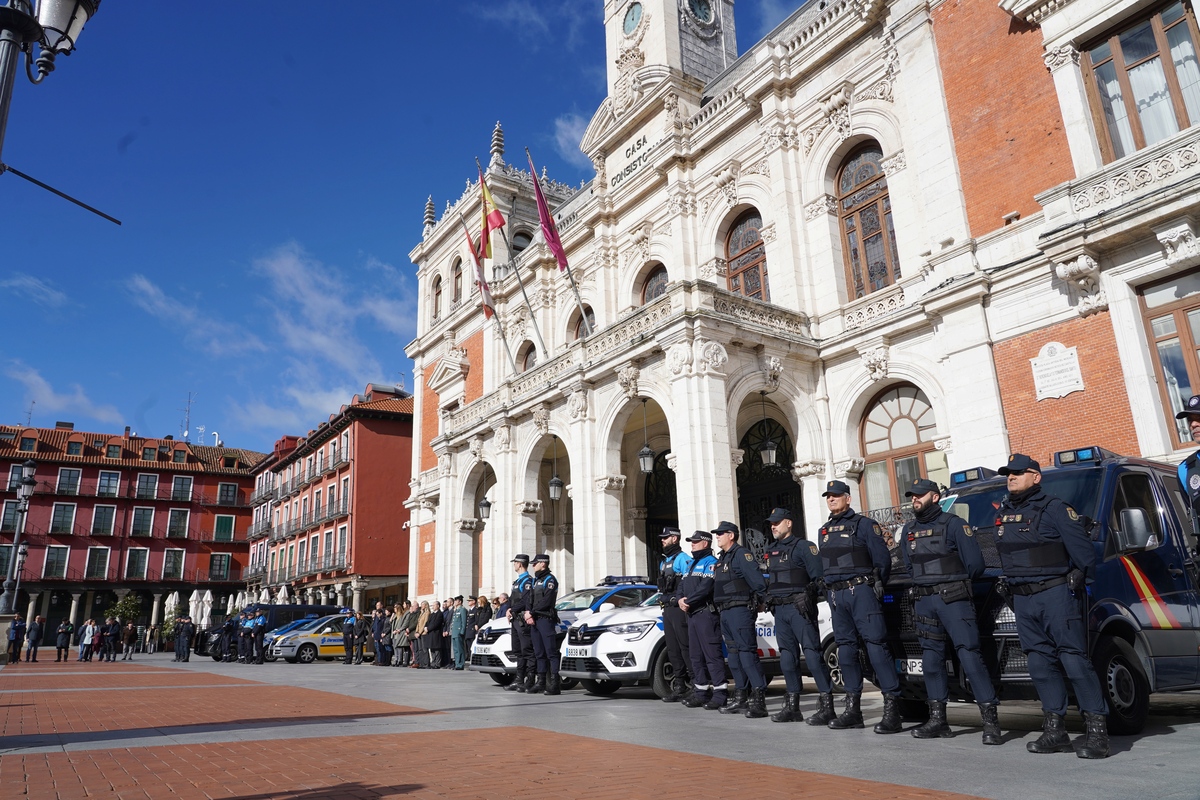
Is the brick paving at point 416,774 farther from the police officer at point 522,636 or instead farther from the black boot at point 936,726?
the police officer at point 522,636

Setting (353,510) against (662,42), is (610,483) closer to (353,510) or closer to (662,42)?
(662,42)

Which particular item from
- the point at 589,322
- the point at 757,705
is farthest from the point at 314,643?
the point at 757,705

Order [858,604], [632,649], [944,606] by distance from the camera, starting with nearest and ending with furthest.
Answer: [944,606]
[858,604]
[632,649]

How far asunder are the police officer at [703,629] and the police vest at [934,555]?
102 inches

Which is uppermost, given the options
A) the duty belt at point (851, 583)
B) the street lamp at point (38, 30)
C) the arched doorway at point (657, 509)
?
the street lamp at point (38, 30)

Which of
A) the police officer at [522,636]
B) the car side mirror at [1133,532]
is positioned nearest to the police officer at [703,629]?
the police officer at [522,636]

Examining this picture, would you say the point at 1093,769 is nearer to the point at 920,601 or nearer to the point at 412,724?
the point at 920,601

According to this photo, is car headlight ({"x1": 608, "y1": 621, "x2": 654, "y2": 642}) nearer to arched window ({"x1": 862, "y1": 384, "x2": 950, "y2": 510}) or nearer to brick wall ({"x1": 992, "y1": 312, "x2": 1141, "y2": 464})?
brick wall ({"x1": 992, "y1": 312, "x2": 1141, "y2": 464})

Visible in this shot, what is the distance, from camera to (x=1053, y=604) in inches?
222

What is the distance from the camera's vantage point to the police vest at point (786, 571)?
748 cm

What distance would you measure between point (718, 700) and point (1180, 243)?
9415 millimetres

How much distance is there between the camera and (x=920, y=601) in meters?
6.37

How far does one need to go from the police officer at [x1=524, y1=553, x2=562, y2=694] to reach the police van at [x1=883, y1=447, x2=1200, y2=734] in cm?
502

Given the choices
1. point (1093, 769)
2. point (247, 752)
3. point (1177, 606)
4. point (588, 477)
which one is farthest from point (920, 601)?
point (588, 477)
